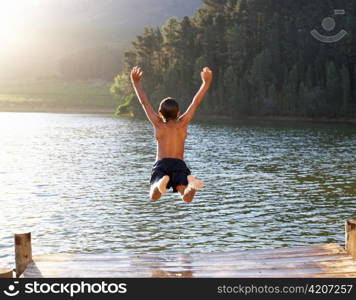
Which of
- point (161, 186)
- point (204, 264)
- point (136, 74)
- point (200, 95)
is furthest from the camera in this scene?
point (204, 264)

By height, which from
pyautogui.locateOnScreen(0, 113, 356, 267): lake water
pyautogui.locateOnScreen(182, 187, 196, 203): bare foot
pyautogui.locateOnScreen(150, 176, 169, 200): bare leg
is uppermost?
pyautogui.locateOnScreen(150, 176, 169, 200): bare leg

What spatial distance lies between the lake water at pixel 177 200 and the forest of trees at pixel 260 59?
3918cm

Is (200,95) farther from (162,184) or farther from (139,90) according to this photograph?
(162,184)

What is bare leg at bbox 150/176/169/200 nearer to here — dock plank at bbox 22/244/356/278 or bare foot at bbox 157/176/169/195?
bare foot at bbox 157/176/169/195

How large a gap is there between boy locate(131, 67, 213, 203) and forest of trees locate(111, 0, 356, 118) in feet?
273

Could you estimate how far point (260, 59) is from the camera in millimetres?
96938

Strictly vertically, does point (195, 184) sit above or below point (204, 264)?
above

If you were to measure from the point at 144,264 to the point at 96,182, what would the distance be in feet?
76.6

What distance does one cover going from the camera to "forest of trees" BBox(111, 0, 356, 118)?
3681 inches

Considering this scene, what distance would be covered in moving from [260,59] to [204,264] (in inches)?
3483

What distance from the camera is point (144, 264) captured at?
10938mm

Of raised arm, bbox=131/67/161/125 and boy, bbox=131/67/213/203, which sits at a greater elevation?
raised arm, bbox=131/67/161/125

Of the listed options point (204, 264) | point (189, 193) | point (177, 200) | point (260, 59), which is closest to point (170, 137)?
point (189, 193)

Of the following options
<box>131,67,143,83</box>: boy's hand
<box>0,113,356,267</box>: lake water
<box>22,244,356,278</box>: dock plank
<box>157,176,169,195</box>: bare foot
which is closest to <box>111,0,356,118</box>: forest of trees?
<box>0,113,356,267</box>: lake water
